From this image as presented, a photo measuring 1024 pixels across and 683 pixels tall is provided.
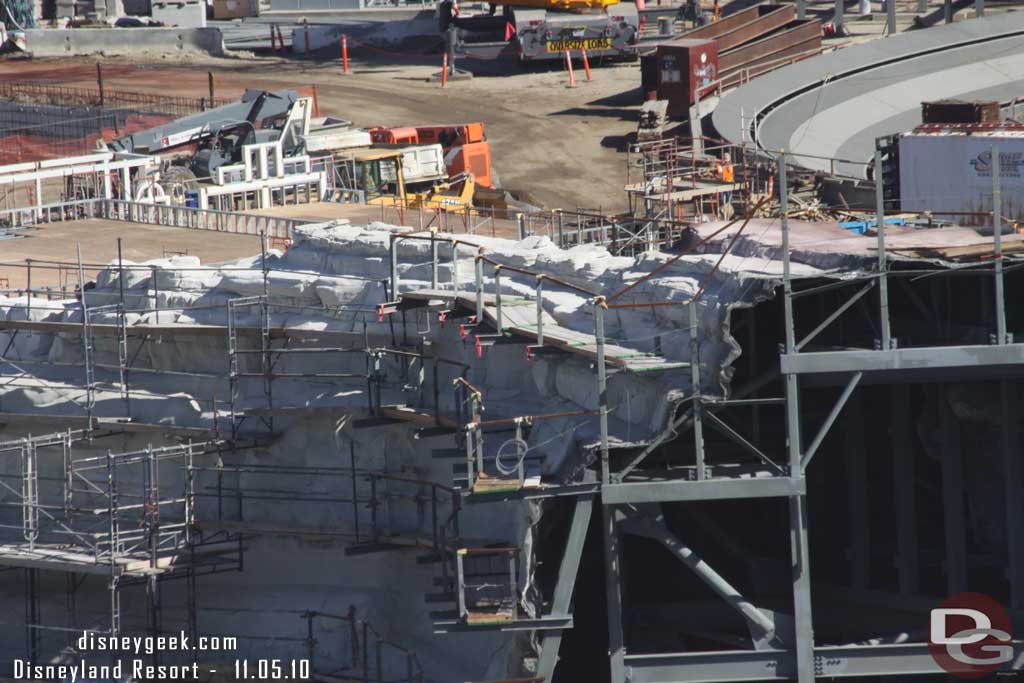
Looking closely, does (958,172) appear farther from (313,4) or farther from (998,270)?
(313,4)

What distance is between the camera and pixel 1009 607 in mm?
26250

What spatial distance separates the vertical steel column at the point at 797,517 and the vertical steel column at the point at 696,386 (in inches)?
41.6

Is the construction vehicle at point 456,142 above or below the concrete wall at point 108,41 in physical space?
below

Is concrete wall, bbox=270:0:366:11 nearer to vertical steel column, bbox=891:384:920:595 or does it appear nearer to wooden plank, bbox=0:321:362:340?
wooden plank, bbox=0:321:362:340

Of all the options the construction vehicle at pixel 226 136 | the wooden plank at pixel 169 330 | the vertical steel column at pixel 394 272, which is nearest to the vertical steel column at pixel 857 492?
the vertical steel column at pixel 394 272

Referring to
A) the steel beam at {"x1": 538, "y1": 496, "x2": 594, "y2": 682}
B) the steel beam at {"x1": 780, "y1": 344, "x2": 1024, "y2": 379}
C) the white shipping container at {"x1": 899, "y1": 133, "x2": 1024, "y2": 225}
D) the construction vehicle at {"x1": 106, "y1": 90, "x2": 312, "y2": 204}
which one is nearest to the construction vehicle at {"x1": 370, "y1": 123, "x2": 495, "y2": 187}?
the construction vehicle at {"x1": 106, "y1": 90, "x2": 312, "y2": 204}

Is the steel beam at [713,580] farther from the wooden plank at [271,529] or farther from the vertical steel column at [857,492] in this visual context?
the wooden plank at [271,529]

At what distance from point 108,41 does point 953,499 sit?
58.9 meters

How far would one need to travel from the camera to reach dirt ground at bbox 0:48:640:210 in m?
56.7

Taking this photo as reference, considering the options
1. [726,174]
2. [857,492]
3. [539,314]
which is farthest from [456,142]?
[539,314]

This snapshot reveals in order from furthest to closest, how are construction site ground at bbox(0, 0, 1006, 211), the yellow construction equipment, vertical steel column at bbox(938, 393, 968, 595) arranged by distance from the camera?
1. construction site ground at bbox(0, 0, 1006, 211)
2. the yellow construction equipment
3. vertical steel column at bbox(938, 393, 968, 595)

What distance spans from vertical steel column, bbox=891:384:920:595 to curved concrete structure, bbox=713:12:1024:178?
19.7m

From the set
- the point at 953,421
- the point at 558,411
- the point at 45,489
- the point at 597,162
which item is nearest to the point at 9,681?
the point at 45,489

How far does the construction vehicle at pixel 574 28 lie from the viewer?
6731 cm
